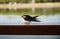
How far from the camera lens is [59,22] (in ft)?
2.46

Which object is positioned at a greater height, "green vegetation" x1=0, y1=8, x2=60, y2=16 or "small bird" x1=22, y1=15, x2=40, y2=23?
"green vegetation" x1=0, y1=8, x2=60, y2=16

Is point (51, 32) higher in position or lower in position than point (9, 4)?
lower

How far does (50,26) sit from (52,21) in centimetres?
3

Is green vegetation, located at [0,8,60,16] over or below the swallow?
over

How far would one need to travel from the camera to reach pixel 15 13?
2.51 ft

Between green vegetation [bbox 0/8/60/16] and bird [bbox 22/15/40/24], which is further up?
green vegetation [bbox 0/8/60/16]

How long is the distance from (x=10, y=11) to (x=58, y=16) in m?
0.31

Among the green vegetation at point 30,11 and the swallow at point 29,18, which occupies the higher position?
the green vegetation at point 30,11

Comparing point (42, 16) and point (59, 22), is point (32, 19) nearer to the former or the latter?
point (42, 16)

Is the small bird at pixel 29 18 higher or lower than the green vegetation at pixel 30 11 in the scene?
lower

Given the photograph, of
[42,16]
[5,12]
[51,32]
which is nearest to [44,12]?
[42,16]

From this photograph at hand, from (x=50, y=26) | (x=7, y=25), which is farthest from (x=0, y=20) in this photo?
(x=50, y=26)

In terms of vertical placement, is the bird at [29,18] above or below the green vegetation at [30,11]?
below

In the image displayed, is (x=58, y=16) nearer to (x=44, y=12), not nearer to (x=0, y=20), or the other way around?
(x=44, y=12)
